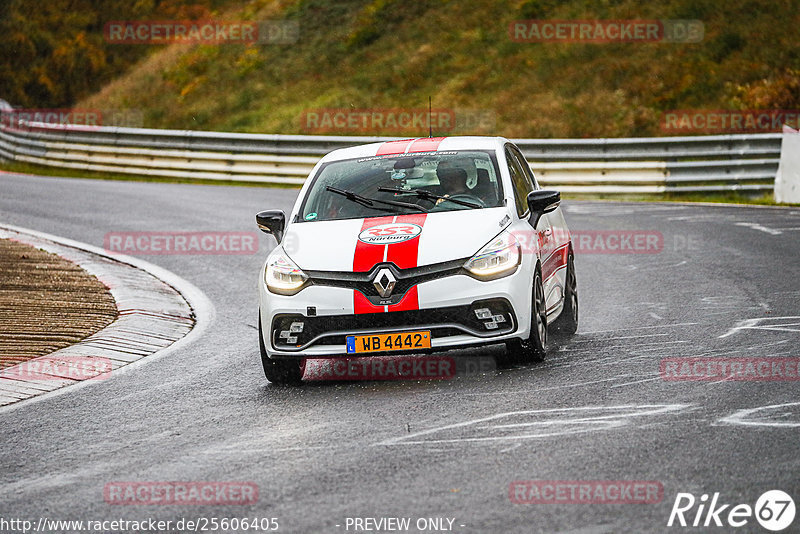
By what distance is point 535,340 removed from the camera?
831cm

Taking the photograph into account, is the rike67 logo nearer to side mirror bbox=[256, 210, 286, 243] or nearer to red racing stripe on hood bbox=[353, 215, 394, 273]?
red racing stripe on hood bbox=[353, 215, 394, 273]

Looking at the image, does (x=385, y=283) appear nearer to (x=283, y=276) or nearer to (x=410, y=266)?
(x=410, y=266)

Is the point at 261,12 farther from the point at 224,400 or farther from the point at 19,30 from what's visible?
the point at 224,400

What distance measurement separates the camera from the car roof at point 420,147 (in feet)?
31.4

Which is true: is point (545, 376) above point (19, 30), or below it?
below

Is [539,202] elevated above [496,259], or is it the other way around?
[539,202]

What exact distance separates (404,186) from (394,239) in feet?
3.48

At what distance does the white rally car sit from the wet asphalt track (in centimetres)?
33

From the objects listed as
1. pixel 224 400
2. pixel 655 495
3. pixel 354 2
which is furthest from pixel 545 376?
pixel 354 2

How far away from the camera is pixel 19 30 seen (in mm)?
60688

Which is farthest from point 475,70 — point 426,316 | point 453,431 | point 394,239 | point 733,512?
point 733,512

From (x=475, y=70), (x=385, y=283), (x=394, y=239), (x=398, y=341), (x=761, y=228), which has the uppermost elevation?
(x=475, y=70)

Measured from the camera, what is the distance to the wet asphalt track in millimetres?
5309

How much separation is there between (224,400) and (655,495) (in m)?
3.54
